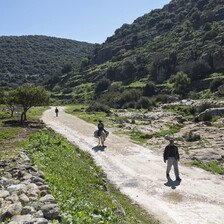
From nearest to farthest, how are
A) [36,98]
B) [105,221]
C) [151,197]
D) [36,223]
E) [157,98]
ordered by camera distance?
[36,223]
[105,221]
[151,197]
[36,98]
[157,98]

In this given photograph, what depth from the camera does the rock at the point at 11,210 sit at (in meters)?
4.92

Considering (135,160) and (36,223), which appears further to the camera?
(135,160)

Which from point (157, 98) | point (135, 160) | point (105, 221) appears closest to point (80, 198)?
point (105, 221)

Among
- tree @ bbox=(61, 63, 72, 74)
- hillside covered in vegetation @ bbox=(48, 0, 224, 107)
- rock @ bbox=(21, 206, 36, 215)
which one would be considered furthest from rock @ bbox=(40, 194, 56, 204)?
tree @ bbox=(61, 63, 72, 74)

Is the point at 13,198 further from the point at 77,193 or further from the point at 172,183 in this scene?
the point at 172,183

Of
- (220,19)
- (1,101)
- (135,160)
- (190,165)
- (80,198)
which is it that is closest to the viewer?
(80,198)

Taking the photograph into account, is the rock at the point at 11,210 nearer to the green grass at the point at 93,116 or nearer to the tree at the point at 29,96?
the tree at the point at 29,96

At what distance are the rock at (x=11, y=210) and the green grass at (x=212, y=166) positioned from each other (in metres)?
10.8

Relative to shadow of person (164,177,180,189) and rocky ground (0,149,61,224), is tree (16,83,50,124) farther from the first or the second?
shadow of person (164,177,180,189)

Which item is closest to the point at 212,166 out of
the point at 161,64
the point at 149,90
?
the point at 149,90

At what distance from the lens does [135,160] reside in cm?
1445

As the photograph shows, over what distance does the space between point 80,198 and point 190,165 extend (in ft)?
29.0

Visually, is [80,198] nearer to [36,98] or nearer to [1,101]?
[36,98]

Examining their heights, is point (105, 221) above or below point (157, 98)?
below
